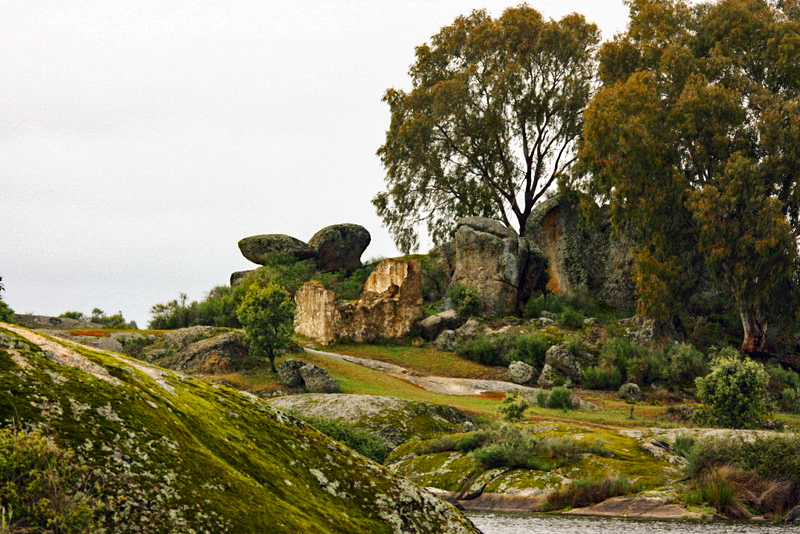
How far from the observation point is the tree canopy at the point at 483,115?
54.6m

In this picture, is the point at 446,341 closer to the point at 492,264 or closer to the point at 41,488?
the point at 492,264

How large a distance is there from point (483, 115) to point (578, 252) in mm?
13456

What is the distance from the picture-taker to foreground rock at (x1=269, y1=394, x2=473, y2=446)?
2388cm

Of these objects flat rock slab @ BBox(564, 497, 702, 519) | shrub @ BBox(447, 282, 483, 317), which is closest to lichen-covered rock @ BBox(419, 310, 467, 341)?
shrub @ BBox(447, 282, 483, 317)

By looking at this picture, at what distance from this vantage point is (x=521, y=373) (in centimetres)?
3778

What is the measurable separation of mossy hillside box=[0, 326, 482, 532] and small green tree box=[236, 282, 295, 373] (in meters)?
26.8

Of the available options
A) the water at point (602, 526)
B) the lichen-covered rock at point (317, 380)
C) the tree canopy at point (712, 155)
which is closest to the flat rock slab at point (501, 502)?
the water at point (602, 526)

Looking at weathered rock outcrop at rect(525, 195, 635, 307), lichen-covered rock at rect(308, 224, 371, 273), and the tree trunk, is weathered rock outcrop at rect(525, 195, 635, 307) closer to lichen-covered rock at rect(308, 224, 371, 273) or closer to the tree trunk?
the tree trunk

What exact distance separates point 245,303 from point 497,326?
18102 mm

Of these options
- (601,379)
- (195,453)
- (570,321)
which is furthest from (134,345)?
(195,453)

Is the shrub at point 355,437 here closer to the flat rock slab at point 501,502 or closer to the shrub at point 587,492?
the flat rock slab at point 501,502

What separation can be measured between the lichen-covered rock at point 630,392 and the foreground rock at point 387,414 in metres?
11.3

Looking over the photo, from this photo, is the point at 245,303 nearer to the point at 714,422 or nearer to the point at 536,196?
the point at 714,422

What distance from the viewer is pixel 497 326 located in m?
45.3
